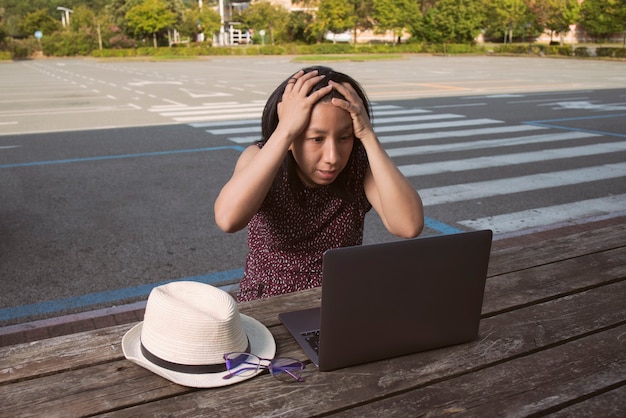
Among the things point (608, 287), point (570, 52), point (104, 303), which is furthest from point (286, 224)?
point (570, 52)

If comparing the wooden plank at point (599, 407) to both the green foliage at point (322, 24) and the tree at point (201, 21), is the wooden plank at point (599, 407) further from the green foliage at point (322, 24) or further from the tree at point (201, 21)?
the tree at point (201, 21)

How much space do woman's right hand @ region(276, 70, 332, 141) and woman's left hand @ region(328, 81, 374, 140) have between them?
4 centimetres

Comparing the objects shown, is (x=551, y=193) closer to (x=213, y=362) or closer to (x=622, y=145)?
(x=622, y=145)

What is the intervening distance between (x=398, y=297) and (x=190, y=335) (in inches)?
17.7

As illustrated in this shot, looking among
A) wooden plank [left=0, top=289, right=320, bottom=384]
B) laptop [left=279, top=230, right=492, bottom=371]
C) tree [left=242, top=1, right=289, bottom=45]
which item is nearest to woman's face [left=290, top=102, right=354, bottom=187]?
wooden plank [left=0, top=289, right=320, bottom=384]

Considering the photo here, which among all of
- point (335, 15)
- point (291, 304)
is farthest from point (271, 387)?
point (335, 15)

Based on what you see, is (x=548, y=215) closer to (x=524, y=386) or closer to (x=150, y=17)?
(x=524, y=386)

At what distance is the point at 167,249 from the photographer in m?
4.84

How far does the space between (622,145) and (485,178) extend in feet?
11.1

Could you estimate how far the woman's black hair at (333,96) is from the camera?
201cm

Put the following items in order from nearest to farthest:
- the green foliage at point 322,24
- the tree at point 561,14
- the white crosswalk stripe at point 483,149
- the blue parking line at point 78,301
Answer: the blue parking line at point 78,301
the white crosswalk stripe at point 483,149
the green foliage at point 322,24
the tree at point 561,14

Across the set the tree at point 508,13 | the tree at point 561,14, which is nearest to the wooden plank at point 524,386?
the tree at point 561,14

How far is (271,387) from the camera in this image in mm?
1397

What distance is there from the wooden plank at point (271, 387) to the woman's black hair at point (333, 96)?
766 mm
